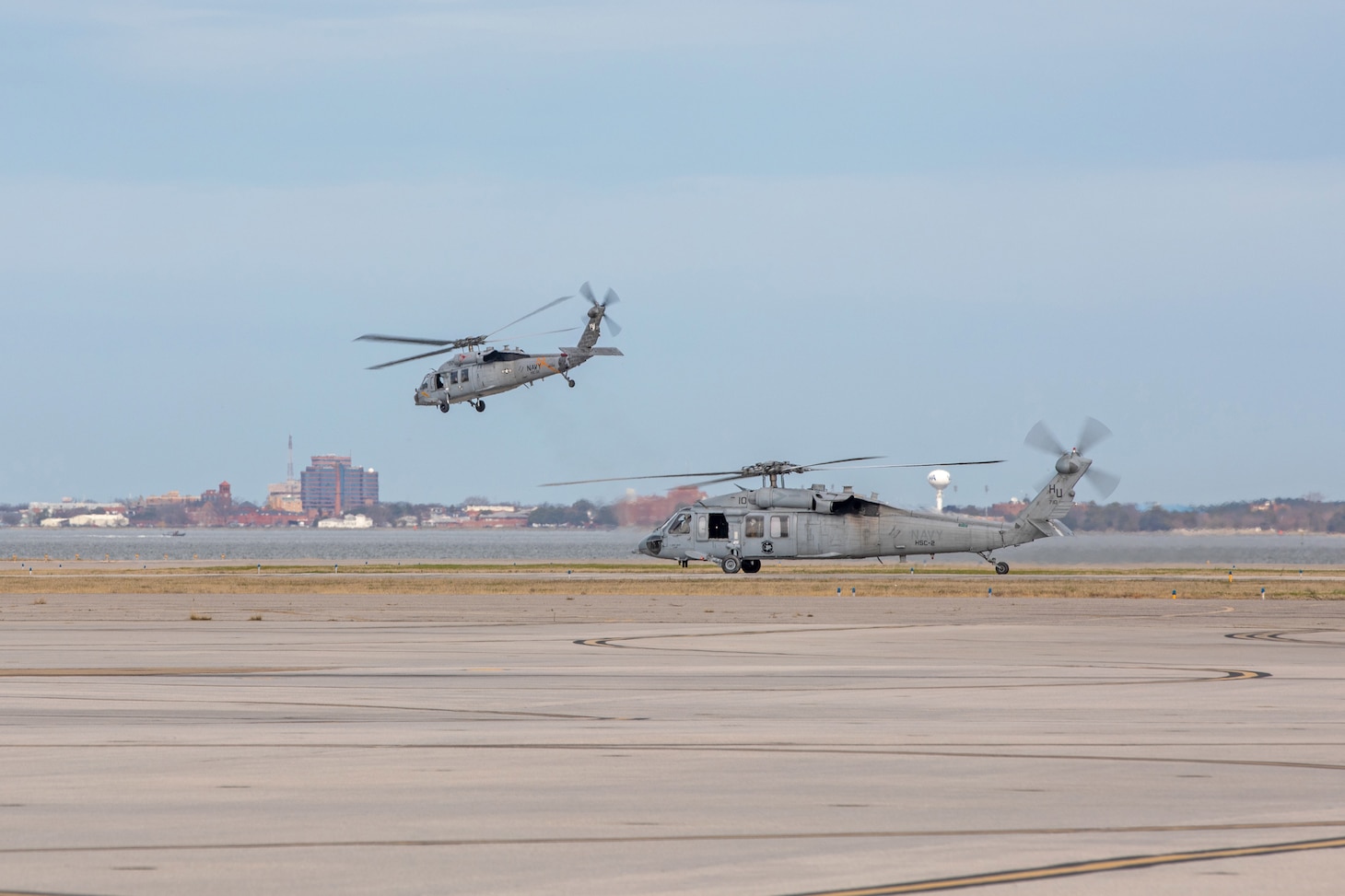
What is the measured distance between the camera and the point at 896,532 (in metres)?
63.0

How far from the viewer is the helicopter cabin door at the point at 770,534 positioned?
62844mm

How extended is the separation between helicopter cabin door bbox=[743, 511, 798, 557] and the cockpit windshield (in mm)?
2251

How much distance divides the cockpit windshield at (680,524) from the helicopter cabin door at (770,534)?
2251 millimetres

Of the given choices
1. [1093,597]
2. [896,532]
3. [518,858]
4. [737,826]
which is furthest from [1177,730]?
[896,532]

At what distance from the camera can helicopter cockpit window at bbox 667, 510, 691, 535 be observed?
208 feet

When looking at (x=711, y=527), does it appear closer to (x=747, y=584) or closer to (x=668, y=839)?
(x=747, y=584)

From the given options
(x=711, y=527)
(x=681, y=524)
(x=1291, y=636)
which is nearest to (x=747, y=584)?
(x=711, y=527)

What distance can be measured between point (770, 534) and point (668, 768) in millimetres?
49599

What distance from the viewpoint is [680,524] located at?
63.6 metres

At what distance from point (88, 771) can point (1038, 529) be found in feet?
181

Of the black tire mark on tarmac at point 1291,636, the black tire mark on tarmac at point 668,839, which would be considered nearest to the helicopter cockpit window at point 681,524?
the black tire mark on tarmac at point 1291,636

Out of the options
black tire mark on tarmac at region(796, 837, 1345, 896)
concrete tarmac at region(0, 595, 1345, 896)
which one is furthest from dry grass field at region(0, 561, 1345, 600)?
black tire mark on tarmac at region(796, 837, 1345, 896)

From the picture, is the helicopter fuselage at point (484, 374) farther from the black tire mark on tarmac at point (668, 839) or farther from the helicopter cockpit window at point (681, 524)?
the black tire mark on tarmac at point (668, 839)

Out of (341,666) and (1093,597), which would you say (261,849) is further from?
(1093,597)
